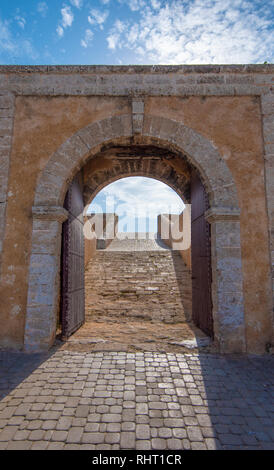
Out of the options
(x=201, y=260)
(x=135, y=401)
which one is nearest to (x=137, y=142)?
(x=201, y=260)

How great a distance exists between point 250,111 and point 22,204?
382 centimetres

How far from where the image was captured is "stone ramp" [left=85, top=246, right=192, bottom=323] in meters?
5.45

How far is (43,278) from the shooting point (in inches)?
142

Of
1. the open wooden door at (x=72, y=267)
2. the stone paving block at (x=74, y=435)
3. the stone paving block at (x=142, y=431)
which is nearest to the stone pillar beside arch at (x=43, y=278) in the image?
the open wooden door at (x=72, y=267)

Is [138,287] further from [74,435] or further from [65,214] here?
[74,435]

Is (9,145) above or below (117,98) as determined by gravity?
below

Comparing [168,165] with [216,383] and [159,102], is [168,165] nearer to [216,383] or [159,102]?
[159,102]

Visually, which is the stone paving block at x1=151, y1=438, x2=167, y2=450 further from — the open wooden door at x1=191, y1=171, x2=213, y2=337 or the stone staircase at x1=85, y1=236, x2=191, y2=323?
the stone staircase at x1=85, y1=236, x2=191, y2=323

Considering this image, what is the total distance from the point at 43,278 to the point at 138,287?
3.57 metres

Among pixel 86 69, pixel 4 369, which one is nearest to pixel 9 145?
pixel 86 69

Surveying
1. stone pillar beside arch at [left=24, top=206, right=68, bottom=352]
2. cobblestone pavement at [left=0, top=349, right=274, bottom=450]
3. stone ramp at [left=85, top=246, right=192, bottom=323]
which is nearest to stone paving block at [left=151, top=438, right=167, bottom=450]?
cobblestone pavement at [left=0, top=349, right=274, bottom=450]

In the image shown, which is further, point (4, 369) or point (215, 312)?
point (215, 312)
